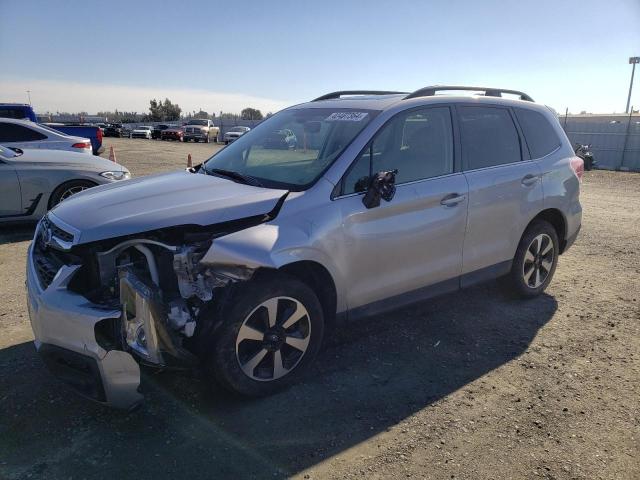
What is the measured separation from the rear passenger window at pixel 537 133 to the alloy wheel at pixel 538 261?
→ 812mm

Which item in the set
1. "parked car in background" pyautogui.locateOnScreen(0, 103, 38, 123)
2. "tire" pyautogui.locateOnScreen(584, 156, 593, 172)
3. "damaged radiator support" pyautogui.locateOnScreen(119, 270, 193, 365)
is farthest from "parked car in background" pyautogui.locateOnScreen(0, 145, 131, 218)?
"tire" pyautogui.locateOnScreen(584, 156, 593, 172)

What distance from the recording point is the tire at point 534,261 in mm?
4582

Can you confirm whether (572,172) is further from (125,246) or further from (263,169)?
(125,246)

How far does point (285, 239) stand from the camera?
2969mm

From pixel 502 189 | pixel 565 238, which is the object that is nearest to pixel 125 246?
pixel 502 189

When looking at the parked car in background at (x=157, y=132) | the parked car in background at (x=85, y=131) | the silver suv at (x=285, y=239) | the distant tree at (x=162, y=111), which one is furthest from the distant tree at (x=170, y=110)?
the silver suv at (x=285, y=239)

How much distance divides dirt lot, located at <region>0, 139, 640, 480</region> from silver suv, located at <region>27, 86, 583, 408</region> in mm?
280

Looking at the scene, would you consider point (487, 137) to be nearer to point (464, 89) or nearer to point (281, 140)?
point (464, 89)

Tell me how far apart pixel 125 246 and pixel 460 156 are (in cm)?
265

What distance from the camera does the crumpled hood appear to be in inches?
111

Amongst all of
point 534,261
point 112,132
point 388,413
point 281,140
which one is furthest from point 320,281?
point 112,132

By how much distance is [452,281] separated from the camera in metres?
4.02

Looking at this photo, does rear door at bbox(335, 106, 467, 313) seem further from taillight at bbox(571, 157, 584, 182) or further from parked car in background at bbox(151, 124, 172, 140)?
parked car in background at bbox(151, 124, 172, 140)

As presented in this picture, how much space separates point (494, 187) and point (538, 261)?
1.13 metres
